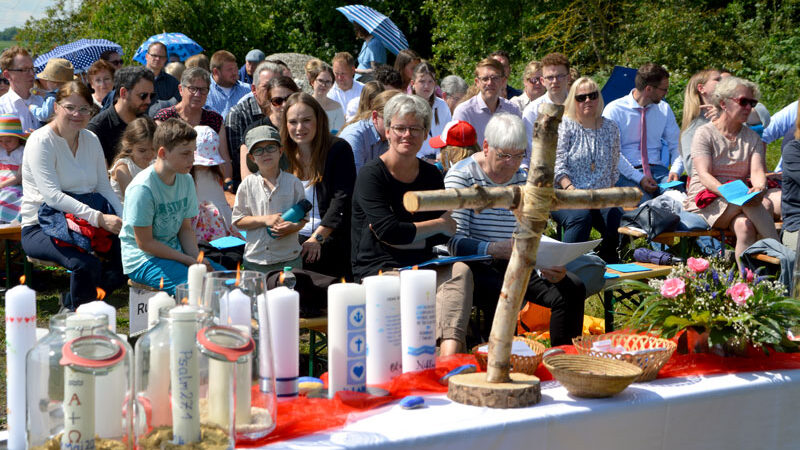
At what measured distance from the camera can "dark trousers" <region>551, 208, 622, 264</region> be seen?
601cm

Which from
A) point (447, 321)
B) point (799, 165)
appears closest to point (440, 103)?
point (799, 165)

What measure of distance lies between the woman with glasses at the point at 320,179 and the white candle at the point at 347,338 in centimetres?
249

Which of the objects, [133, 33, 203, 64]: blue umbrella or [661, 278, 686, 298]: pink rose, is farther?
[133, 33, 203, 64]: blue umbrella

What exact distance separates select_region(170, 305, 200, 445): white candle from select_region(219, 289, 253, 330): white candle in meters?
0.19

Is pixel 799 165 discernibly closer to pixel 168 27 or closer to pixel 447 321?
pixel 447 321

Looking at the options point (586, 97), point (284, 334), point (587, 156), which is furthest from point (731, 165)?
point (284, 334)

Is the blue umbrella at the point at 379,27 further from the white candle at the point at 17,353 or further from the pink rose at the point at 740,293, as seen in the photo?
the white candle at the point at 17,353

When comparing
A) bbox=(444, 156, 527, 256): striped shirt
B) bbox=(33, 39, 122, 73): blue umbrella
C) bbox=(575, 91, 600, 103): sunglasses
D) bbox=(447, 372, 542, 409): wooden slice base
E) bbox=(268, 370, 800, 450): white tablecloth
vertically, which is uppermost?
bbox=(33, 39, 122, 73): blue umbrella

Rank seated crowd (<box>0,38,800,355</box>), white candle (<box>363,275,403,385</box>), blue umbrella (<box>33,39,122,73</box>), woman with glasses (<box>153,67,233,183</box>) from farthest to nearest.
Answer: blue umbrella (<box>33,39,122,73</box>)
woman with glasses (<box>153,67,233,183</box>)
seated crowd (<box>0,38,800,355</box>)
white candle (<box>363,275,403,385</box>)

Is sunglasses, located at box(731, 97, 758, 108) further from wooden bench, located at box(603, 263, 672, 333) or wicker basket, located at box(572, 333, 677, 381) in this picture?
wicker basket, located at box(572, 333, 677, 381)

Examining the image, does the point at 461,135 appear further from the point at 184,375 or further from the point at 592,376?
the point at 184,375

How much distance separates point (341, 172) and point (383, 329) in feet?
8.90

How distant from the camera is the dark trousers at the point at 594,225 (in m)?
6.01

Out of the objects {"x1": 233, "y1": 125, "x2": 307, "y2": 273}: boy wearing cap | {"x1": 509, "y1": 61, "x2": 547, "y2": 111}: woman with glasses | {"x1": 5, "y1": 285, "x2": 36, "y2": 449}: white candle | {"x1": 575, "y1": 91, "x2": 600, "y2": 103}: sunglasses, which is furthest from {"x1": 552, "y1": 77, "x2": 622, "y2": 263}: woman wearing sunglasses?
{"x1": 5, "y1": 285, "x2": 36, "y2": 449}: white candle
